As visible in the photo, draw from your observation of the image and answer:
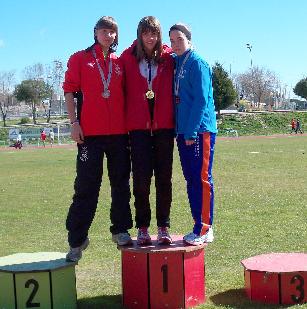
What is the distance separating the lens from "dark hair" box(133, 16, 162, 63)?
17.3ft

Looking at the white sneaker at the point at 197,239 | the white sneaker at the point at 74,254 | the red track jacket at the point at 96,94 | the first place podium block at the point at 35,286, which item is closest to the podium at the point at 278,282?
the white sneaker at the point at 197,239

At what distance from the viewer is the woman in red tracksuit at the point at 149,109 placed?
5340 mm

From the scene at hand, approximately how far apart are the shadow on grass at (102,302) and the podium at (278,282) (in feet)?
3.77

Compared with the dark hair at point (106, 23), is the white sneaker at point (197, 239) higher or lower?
lower

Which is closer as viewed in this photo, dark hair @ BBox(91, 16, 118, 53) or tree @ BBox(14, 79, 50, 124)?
dark hair @ BBox(91, 16, 118, 53)

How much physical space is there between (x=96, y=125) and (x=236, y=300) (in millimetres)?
1916

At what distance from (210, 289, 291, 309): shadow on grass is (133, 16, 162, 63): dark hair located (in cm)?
213

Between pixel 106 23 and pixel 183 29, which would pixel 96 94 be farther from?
pixel 183 29

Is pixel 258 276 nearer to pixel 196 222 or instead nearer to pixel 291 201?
pixel 196 222

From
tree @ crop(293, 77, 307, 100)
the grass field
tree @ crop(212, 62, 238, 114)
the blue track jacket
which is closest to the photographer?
the blue track jacket

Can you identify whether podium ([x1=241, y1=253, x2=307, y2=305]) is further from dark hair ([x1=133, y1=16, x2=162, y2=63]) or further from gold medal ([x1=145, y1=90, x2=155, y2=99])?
dark hair ([x1=133, y1=16, x2=162, y2=63])

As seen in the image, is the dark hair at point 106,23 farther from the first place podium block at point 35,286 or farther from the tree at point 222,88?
the tree at point 222,88

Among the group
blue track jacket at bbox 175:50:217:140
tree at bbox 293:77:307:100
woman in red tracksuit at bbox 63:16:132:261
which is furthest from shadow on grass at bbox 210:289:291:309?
tree at bbox 293:77:307:100

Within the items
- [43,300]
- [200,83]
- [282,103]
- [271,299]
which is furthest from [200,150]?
[282,103]
